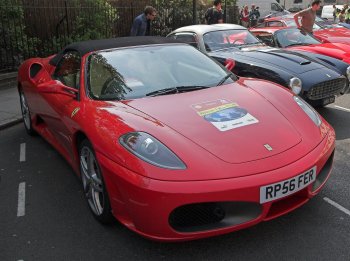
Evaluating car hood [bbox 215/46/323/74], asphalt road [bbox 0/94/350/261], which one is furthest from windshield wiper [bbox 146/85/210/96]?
car hood [bbox 215/46/323/74]

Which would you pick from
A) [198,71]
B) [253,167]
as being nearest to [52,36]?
[198,71]

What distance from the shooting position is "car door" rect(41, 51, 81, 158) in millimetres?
3537

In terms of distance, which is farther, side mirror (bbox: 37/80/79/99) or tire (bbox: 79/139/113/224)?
side mirror (bbox: 37/80/79/99)

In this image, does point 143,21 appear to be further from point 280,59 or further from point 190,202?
point 190,202

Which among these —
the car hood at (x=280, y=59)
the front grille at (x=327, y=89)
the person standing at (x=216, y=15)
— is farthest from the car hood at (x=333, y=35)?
the front grille at (x=327, y=89)

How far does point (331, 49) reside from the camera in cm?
714

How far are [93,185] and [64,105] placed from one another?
37.5 inches

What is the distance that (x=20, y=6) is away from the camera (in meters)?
8.80

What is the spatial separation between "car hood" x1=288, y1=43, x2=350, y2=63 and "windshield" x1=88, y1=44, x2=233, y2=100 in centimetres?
359

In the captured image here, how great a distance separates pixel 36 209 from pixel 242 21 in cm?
1900

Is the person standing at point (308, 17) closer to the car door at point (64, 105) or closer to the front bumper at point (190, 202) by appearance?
the car door at point (64, 105)

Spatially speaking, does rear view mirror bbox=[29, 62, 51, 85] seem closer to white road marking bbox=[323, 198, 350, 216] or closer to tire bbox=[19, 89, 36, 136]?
tire bbox=[19, 89, 36, 136]

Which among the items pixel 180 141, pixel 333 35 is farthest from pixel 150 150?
pixel 333 35

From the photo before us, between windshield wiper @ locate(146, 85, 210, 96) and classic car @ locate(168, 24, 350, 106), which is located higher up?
windshield wiper @ locate(146, 85, 210, 96)
